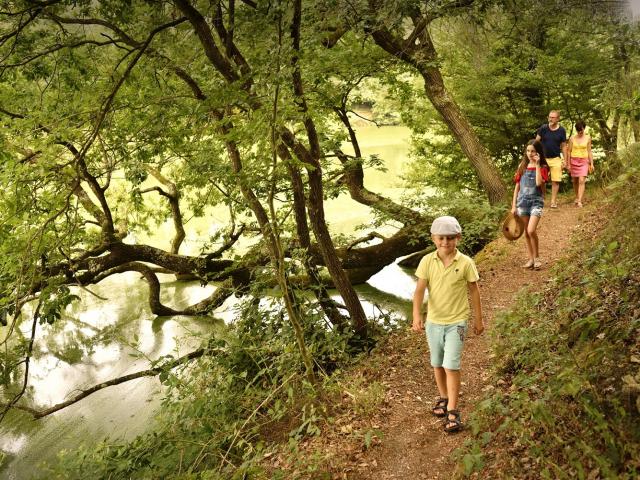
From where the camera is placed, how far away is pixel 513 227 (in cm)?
680

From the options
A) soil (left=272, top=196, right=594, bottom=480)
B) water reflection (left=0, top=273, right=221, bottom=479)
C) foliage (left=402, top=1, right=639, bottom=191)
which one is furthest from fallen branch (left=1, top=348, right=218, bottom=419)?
foliage (left=402, top=1, right=639, bottom=191)

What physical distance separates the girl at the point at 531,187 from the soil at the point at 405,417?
2.32ft

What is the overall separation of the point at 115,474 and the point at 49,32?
475 centimetres

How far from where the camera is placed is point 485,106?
38.2 feet

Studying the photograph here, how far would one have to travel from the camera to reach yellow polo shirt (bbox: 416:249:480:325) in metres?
3.50

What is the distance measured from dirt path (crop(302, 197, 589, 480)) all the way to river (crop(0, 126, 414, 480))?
1.70 m

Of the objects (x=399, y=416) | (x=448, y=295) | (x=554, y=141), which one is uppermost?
(x=554, y=141)

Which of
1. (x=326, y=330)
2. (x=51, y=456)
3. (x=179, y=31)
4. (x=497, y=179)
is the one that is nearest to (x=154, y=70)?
(x=179, y=31)

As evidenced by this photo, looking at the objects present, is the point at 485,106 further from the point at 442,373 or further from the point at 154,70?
the point at 442,373

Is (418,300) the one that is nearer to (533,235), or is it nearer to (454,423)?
(454,423)

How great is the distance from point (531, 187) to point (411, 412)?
10.0 ft

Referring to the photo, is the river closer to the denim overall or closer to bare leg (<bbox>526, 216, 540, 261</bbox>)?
bare leg (<bbox>526, 216, 540, 261</bbox>)

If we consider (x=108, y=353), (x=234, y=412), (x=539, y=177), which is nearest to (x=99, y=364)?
(x=108, y=353)

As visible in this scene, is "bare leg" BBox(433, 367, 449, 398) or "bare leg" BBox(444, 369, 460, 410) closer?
"bare leg" BBox(444, 369, 460, 410)
